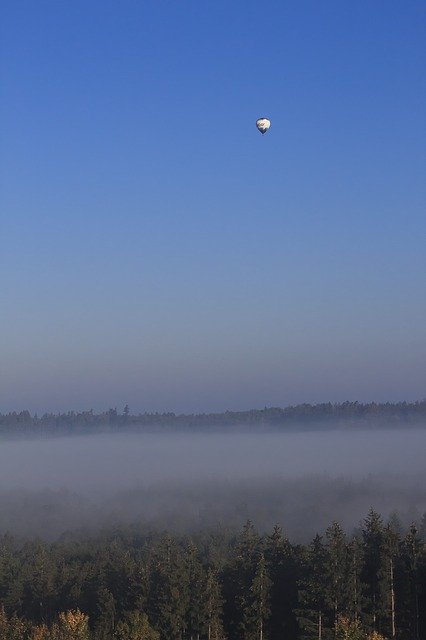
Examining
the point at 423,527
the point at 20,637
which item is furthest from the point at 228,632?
the point at 423,527

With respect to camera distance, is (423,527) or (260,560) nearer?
(260,560)

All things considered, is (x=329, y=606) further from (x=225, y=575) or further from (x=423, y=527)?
(x=423, y=527)

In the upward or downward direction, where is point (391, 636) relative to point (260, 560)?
downward

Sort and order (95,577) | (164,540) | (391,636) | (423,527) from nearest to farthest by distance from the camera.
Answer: (391,636)
(95,577)
(164,540)
(423,527)

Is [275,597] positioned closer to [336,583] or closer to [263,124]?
[336,583]

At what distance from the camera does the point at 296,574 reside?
77938 mm

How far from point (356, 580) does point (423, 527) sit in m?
109

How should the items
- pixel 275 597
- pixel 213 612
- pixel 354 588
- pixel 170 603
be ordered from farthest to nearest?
pixel 275 597 < pixel 170 603 < pixel 213 612 < pixel 354 588

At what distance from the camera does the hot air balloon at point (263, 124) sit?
11852cm

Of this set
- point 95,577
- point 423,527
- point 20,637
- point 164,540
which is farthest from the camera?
point 423,527

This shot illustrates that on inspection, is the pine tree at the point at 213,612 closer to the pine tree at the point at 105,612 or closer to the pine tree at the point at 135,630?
the pine tree at the point at 135,630

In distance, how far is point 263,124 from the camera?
11931 centimetres

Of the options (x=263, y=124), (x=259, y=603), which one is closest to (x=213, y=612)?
(x=259, y=603)

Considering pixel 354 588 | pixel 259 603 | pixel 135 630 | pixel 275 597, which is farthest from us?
pixel 275 597
